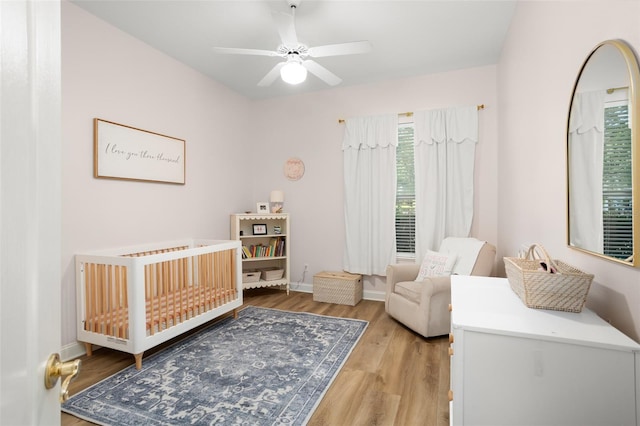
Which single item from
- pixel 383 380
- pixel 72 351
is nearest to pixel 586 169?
pixel 383 380

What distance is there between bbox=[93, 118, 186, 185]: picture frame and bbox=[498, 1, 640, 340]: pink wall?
310 cm

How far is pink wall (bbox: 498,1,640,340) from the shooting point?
42.6 inches

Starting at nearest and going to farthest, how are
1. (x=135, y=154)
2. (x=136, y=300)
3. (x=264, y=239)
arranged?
(x=136, y=300), (x=135, y=154), (x=264, y=239)

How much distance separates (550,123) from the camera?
1682 mm

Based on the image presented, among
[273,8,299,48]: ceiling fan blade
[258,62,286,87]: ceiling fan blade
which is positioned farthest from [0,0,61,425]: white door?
[258,62,286,87]: ceiling fan blade

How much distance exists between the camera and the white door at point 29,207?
0.47 m

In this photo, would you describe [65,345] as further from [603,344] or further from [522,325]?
[603,344]

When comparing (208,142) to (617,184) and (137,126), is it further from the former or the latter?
(617,184)

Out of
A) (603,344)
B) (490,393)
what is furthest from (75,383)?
(603,344)

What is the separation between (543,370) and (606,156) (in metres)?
0.77

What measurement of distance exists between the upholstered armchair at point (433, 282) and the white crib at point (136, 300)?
1.69m

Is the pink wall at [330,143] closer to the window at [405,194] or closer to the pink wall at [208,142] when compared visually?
the pink wall at [208,142]

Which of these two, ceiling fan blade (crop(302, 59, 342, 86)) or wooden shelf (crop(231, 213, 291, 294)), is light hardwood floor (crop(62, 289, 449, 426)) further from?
ceiling fan blade (crop(302, 59, 342, 86))

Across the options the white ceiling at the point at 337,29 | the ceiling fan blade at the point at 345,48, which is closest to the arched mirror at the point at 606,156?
the ceiling fan blade at the point at 345,48
